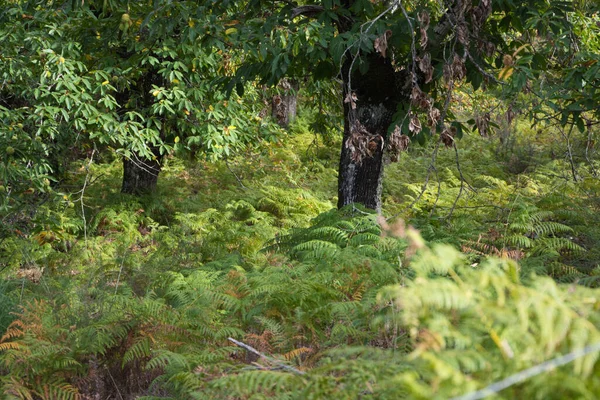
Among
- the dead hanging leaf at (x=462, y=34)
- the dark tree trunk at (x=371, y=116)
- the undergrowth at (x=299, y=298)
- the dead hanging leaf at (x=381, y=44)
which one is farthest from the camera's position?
the dark tree trunk at (x=371, y=116)

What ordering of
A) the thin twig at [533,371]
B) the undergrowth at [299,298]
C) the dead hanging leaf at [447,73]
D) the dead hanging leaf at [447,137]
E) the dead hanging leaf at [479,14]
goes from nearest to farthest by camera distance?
1. the thin twig at [533,371]
2. the undergrowth at [299,298]
3. the dead hanging leaf at [447,73]
4. the dead hanging leaf at [447,137]
5. the dead hanging leaf at [479,14]

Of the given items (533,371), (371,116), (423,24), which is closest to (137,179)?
(371,116)

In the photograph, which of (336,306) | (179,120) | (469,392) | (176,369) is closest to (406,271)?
(336,306)

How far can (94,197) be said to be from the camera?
10.8 m

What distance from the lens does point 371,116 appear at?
696cm

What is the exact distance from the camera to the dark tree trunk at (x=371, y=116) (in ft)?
→ 22.3

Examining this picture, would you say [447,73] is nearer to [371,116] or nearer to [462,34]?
[462,34]

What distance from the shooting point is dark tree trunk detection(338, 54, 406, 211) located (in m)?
6.80

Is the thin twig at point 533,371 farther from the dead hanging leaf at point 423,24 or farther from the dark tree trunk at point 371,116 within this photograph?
the dark tree trunk at point 371,116

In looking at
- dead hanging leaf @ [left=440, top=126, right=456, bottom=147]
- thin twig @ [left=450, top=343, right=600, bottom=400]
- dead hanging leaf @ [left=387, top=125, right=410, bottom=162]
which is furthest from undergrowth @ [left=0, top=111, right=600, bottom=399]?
dead hanging leaf @ [left=387, top=125, right=410, bottom=162]

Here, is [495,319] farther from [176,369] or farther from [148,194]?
[148,194]

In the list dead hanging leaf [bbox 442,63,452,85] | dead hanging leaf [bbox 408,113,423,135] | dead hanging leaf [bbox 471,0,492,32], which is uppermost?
dead hanging leaf [bbox 471,0,492,32]

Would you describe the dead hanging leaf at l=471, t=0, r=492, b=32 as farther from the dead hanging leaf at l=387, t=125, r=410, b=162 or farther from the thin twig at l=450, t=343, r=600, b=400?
the thin twig at l=450, t=343, r=600, b=400

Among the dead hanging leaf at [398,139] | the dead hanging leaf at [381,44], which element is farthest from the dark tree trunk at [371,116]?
the dead hanging leaf at [381,44]
